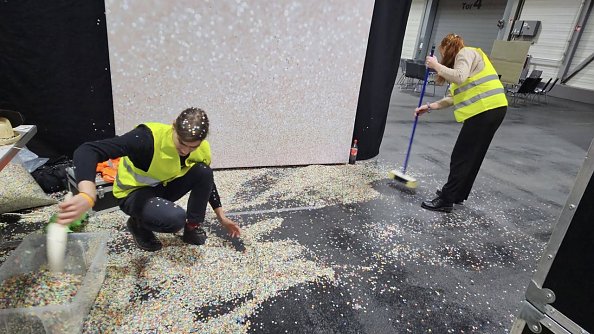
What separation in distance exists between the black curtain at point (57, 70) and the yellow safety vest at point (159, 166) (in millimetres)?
1096

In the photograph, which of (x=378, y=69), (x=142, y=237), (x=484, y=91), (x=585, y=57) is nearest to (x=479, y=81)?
(x=484, y=91)

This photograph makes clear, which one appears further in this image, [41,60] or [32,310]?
[41,60]

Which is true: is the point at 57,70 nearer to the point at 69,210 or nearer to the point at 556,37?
the point at 69,210

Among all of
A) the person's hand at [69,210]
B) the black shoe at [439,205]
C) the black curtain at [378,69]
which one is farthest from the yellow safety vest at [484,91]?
the person's hand at [69,210]

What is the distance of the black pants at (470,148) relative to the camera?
229 centimetres

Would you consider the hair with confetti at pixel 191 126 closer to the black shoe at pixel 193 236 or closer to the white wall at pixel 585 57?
the black shoe at pixel 193 236

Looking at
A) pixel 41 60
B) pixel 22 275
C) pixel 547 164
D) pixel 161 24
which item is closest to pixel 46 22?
pixel 41 60

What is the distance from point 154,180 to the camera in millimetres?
1593

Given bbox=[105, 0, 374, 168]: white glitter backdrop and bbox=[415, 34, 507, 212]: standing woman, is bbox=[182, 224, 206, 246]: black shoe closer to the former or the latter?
bbox=[105, 0, 374, 168]: white glitter backdrop

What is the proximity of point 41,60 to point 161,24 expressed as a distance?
0.81 metres

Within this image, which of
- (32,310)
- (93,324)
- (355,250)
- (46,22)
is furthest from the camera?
(46,22)

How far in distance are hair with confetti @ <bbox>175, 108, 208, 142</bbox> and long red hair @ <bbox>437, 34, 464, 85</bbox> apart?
1669mm

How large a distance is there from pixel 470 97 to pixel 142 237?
2.18m

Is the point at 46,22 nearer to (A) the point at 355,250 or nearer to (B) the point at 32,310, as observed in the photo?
(B) the point at 32,310
